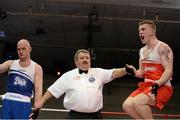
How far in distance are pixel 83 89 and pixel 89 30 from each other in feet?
20.1

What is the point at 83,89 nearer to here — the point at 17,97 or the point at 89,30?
the point at 17,97

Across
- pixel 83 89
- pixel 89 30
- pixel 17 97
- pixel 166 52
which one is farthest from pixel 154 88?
pixel 89 30

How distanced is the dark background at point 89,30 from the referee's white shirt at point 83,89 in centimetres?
459

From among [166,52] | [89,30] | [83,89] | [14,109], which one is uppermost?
[89,30]

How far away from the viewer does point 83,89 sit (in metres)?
4.19

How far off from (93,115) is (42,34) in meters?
7.00

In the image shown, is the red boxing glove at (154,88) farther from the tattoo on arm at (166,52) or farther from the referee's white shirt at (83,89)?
the referee's white shirt at (83,89)

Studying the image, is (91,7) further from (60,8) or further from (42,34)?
(42,34)

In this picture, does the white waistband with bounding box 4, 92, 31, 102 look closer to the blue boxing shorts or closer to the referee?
the blue boxing shorts

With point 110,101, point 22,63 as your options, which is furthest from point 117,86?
point 22,63

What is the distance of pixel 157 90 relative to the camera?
150 inches

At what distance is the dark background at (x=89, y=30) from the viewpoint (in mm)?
9070

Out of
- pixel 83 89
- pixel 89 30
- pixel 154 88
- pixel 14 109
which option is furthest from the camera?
pixel 89 30

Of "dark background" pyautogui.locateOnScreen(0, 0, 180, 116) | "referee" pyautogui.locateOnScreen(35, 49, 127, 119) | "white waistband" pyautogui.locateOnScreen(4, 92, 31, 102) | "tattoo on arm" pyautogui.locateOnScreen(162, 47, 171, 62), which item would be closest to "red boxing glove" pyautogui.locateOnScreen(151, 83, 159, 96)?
"tattoo on arm" pyautogui.locateOnScreen(162, 47, 171, 62)
